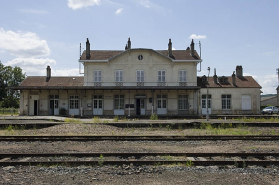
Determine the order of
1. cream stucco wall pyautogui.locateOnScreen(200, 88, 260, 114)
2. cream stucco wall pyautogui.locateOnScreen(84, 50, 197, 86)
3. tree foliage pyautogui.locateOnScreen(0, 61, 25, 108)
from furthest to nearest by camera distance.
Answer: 1. tree foliage pyautogui.locateOnScreen(0, 61, 25, 108)
2. cream stucco wall pyautogui.locateOnScreen(200, 88, 260, 114)
3. cream stucco wall pyautogui.locateOnScreen(84, 50, 197, 86)

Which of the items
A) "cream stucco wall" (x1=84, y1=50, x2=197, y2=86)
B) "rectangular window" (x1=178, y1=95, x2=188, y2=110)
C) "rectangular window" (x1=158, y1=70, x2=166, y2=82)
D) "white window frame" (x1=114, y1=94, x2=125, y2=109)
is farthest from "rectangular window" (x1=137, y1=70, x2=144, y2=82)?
"rectangular window" (x1=178, y1=95, x2=188, y2=110)

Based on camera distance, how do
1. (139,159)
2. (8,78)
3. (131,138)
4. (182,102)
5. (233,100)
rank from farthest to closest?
(8,78) < (233,100) < (182,102) < (131,138) < (139,159)

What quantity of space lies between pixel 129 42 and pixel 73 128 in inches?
745

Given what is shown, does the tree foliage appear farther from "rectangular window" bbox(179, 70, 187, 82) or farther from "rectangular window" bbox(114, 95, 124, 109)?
"rectangular window" bbox(179, 70, 187, 82)

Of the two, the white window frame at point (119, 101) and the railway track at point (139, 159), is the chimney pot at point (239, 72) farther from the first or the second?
the railway track at point (139, 159)

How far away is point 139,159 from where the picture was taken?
6672 millimetres

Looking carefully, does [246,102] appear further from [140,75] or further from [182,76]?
[140,75]

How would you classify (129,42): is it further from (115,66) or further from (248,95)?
(248,95)

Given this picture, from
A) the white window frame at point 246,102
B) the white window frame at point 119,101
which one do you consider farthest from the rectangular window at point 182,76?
the white window frame at point 246,102

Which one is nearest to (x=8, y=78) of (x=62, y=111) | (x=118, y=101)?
(x=62, y=111)

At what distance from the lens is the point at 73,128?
44.2 ft

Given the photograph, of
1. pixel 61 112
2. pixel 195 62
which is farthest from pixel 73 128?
pixel 195 62

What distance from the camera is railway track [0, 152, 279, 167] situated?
19.9 ft

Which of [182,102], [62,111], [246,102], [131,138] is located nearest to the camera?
[131,138]
